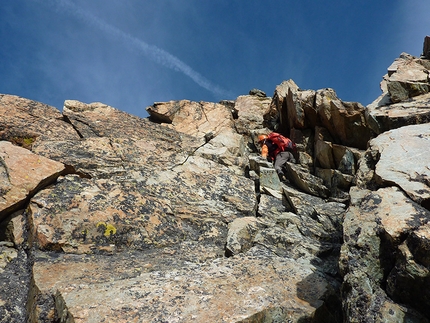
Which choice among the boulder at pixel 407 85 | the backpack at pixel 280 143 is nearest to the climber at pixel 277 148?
the backpack at pixel 280 143

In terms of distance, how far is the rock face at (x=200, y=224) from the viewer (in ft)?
24.7

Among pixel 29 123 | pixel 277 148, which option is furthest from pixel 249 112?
Result: pixel 29 123

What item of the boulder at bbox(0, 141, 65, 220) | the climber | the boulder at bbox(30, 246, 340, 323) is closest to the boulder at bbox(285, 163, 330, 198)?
the climber

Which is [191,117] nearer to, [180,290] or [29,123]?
[29,123]

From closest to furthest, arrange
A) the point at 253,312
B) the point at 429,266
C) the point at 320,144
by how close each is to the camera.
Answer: the point at 429,266, the point at 253,312, the point at 320,144

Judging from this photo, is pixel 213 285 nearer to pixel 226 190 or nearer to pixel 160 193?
pixel 160 193

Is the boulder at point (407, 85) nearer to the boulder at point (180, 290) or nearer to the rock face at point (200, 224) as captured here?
the rock face at point (200, 224)

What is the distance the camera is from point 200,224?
45.0 feet

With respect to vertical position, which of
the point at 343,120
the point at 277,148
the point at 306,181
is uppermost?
the point at 343,120

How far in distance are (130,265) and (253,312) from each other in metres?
4.85

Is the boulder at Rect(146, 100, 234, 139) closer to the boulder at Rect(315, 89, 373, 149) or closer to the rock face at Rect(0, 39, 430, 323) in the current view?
the rock face at Rect(0, 39, 430, 323)

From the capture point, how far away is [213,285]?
8781 millimetres

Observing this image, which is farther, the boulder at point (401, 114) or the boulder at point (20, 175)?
the boulder at point (401, 114)

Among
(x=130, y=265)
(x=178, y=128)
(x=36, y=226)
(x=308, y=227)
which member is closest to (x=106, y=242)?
(x=130, y=265)
